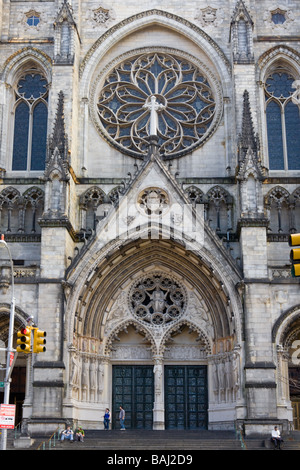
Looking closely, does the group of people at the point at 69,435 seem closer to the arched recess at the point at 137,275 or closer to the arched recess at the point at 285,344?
the arched recess at the point at 137,275

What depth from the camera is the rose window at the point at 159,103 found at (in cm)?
2980

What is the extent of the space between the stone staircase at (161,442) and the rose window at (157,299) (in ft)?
15.5

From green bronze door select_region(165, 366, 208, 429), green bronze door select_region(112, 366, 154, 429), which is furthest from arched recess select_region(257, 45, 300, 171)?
green bronze door select_region(112, 366, 154, 429)

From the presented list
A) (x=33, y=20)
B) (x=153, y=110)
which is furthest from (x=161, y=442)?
(x=33, y=20)

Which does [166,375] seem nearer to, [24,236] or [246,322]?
[246,322]

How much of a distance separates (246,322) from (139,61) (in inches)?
519

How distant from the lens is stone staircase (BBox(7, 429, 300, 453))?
21188mm

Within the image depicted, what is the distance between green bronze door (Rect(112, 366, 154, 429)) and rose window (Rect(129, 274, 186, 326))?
1946mm

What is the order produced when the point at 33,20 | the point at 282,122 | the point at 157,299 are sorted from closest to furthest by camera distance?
the point at 157,299 → the point at 282,122 → the point at 33,20

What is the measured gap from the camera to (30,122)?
30.0 metres

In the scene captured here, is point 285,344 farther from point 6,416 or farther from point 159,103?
point 159,103

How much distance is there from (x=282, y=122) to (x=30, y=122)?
1061 cm

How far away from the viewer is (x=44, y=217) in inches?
999
